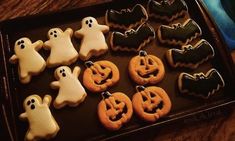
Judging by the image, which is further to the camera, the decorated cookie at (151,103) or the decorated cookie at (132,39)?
the decorated cookie at (132,39)

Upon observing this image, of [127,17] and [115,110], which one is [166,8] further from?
[115,110]

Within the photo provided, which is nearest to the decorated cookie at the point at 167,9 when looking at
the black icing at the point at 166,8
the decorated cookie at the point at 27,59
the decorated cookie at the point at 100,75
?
the black icing at the point at 166,8

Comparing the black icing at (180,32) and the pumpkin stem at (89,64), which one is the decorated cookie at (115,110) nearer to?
the pumpkin stem at (89,64)

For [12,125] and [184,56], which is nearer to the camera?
[12,125]

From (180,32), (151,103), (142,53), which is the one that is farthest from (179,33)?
(151,103)

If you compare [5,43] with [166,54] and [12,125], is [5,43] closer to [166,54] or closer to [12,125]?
[12,125]

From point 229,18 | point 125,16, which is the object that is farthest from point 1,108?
point 229,18

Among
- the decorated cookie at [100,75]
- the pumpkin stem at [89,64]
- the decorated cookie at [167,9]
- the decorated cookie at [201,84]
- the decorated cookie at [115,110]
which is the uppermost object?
the decorated cookie at [167,9]
